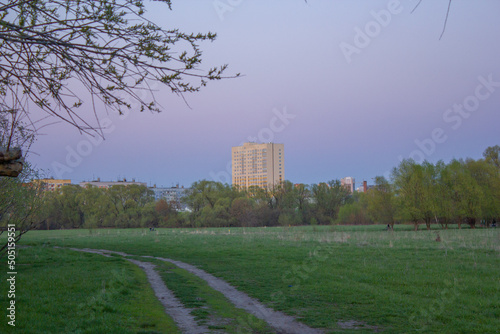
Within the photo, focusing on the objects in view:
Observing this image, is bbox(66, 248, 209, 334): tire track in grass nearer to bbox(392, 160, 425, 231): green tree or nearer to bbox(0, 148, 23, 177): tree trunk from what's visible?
bbox(0, 148, 23, 177): tree trunk

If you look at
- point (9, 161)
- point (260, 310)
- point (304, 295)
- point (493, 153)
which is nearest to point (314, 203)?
point (493, 153)

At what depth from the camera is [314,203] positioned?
343ft

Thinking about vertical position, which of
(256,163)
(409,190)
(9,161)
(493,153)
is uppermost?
(256,163)

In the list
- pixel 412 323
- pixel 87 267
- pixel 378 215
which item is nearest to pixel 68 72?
pixel 412 323

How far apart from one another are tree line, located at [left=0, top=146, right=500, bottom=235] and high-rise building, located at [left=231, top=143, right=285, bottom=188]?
26.6 meters

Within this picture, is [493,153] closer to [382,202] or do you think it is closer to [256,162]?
[382,202]

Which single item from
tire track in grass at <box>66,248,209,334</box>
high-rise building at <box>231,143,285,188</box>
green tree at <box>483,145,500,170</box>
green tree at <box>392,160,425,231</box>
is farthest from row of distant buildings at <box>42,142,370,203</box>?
tire track in grass at <box>66,248,209,334</box>

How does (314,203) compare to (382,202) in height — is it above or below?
above

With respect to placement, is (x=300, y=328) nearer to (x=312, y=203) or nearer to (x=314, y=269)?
(x=314, y=269)

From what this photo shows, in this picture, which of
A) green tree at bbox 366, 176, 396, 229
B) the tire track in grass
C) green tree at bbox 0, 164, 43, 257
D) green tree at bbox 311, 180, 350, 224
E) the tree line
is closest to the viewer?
the tire track in grass

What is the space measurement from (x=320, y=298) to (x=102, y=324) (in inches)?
210

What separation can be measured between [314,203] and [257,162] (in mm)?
46764

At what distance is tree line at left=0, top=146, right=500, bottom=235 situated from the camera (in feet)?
194

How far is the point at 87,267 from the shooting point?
1717 centimetres
